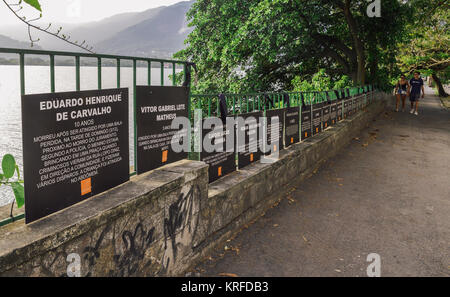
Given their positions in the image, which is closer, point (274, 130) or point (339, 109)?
point (274, 130)

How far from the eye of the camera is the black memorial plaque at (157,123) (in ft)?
11.4

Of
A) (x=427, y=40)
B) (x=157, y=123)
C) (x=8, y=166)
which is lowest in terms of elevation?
(x=8, y=166)

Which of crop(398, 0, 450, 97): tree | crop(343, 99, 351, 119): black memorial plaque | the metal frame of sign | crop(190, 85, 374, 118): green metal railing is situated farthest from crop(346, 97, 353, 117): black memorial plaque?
crop(398, 0, 450, 97): tree

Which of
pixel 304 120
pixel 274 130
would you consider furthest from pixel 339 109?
pixel 274 130

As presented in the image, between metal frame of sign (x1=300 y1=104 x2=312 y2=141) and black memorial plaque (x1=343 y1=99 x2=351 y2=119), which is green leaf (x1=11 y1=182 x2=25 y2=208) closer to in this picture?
metal frame of sign (x1=300 y1=104 x2=312 y2=141)

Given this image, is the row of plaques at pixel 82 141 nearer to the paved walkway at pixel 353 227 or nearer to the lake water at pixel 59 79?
the lake water at pixel 59 79

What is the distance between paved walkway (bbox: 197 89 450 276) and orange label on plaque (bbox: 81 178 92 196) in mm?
1475

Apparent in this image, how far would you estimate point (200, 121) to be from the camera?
4.26m

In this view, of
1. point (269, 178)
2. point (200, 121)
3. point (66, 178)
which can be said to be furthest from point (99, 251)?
point (269, 178)

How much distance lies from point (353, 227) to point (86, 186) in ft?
11.5

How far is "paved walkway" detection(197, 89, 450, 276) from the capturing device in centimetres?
395

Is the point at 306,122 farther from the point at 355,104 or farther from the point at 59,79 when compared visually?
the point at 355,104

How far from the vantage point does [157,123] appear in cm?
366

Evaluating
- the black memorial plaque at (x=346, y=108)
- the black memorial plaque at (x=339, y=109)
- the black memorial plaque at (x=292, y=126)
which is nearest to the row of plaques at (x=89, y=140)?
the black memorial plaque at (x=292, y=126)
